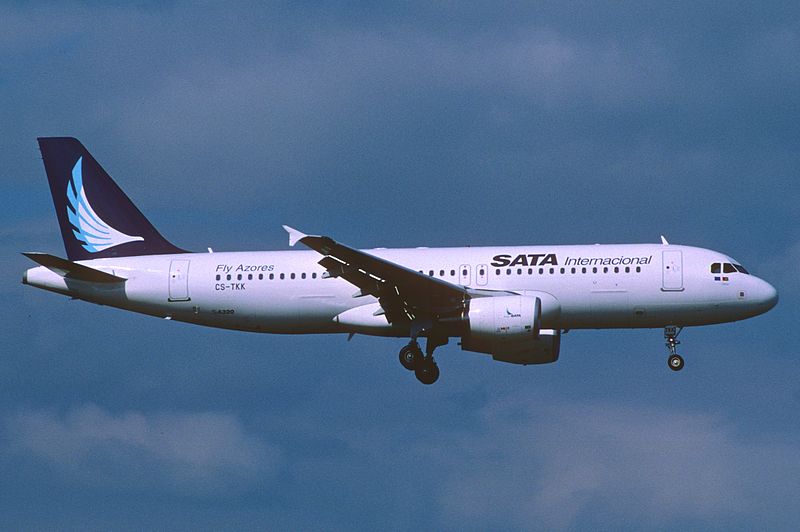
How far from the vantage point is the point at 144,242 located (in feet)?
161

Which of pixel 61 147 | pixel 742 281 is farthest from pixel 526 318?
pixel 61 147

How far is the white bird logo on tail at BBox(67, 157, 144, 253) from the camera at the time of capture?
49281 mm

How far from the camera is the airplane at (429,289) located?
4269cm

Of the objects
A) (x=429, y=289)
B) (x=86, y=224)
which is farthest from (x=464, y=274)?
(x=86, y=224)

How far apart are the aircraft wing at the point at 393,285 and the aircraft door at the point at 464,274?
1.09 metres

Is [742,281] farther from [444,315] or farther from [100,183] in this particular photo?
[100,183]

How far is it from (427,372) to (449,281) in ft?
10.0

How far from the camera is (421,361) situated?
45.1 meters

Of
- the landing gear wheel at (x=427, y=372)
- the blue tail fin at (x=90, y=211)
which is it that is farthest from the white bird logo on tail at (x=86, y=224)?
the landing gear wheel at (x=427, y=372)

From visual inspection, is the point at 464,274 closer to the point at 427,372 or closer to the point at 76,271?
the point at 427,372

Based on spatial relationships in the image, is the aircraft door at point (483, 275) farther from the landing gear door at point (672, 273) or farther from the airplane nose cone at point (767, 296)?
the airplane nose cone at point (767, 296)

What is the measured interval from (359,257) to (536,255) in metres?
6.09

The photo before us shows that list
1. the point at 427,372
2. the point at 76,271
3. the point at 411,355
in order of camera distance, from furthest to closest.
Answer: the point at 76,271 → the point at 427,372 → the point at 411,355

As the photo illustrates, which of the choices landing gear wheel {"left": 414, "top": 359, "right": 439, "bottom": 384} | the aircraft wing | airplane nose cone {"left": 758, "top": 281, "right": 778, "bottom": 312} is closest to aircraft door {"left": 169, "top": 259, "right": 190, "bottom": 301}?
the aircraft wing
